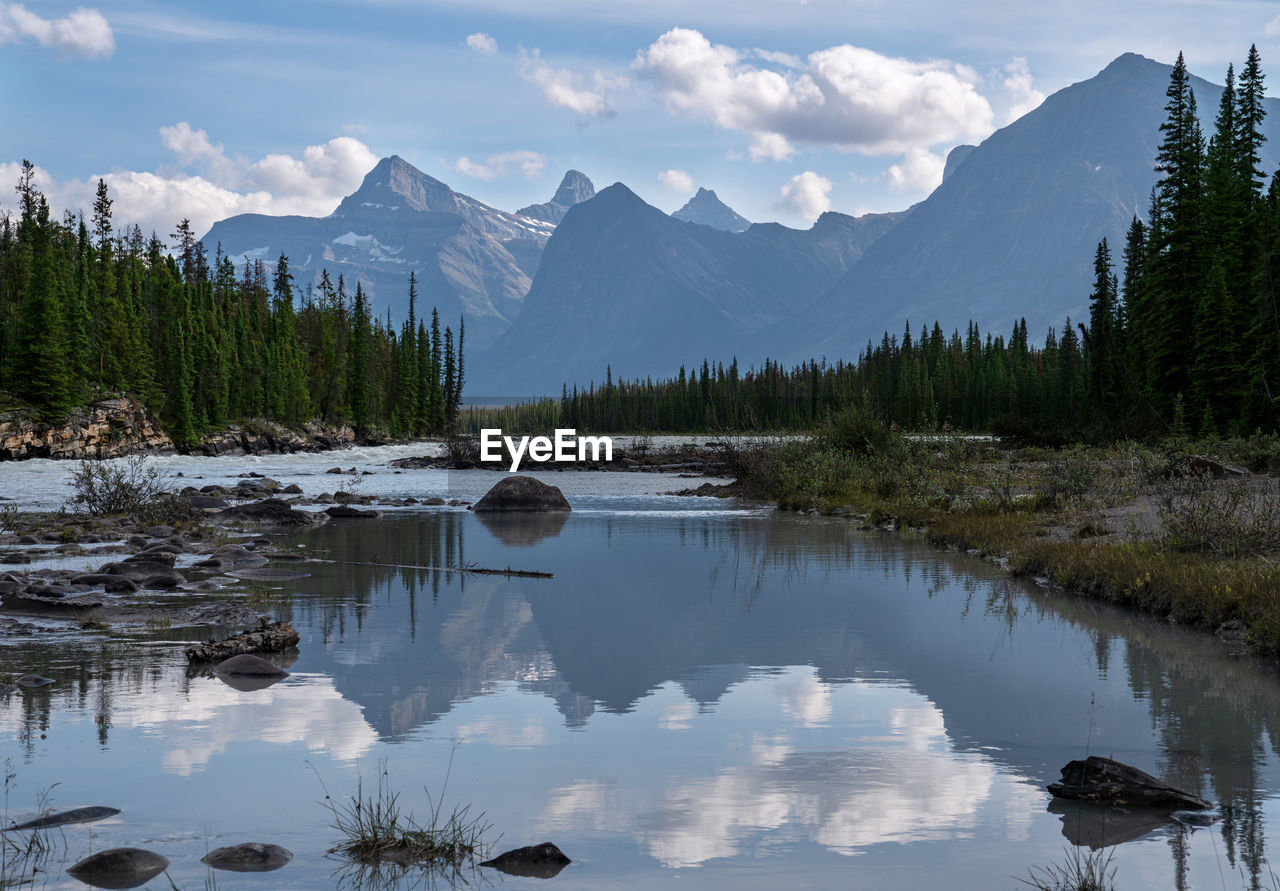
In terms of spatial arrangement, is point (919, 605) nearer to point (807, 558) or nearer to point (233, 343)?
point (807, 558)

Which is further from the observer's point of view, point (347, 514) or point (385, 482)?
point (385, 482)

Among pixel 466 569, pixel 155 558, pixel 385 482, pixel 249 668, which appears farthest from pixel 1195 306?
pixel 249 668

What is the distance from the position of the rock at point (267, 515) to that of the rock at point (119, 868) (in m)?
25.3

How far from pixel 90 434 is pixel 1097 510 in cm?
7187

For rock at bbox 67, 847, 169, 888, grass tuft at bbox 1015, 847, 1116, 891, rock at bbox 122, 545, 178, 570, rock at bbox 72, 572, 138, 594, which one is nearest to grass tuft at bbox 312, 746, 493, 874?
rock at bbox 67, 847, 169, 888

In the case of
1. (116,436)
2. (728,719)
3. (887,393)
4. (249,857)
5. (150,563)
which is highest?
(887,393)

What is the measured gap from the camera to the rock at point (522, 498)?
38.0 meters

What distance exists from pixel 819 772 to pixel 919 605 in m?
8.98

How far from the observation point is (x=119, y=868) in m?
6.29

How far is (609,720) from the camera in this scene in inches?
407

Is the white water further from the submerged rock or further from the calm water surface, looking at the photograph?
the submerged rock

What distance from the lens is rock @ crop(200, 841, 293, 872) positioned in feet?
21.2

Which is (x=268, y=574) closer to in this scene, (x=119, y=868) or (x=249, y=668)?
(x=249, y=668)

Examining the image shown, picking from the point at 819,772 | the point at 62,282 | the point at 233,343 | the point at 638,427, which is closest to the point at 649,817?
the point at 819,772
